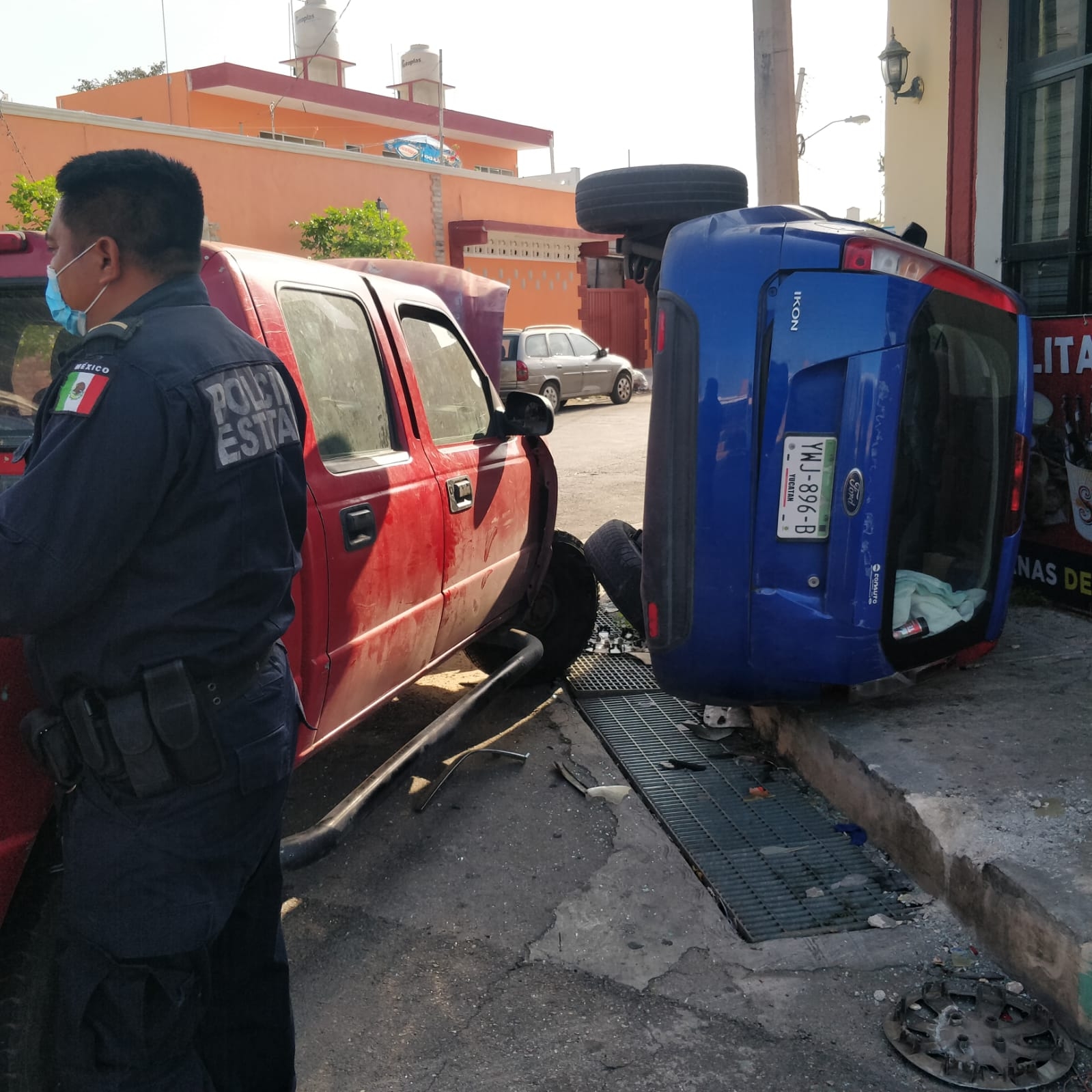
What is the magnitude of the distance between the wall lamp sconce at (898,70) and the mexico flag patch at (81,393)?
6.30 metres

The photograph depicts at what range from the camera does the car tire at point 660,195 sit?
14.8 feet

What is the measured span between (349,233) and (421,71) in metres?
19.1

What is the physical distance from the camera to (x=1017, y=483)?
165 inches

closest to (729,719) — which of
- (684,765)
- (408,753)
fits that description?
(684,765)

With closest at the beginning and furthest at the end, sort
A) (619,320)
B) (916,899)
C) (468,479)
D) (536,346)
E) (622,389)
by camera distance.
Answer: (916,899) → (468,479) → (536,346) → (622,389) → (619,320)

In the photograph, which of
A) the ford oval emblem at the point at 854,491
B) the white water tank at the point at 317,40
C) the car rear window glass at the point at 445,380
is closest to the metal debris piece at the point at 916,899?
the ford oval emblem at the point at 854,491

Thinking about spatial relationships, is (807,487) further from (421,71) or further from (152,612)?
(421,71)

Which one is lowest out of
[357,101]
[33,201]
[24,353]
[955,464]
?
[955,464]

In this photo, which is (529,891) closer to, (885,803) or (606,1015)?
(606,1015)

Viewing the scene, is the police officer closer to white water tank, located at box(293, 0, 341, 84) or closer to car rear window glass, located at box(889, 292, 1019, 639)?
car rear window glass, located at box(889, 292, 1019, 639)

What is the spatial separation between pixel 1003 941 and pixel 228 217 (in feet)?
67.2

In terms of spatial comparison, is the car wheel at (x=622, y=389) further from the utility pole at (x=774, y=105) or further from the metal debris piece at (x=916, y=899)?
the metal debris piece at (x=916, y=899)

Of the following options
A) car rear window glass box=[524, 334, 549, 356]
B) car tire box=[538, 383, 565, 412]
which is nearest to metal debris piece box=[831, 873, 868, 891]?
car tire box=[538, 383, 565, 412]

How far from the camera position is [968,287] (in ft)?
12.7
